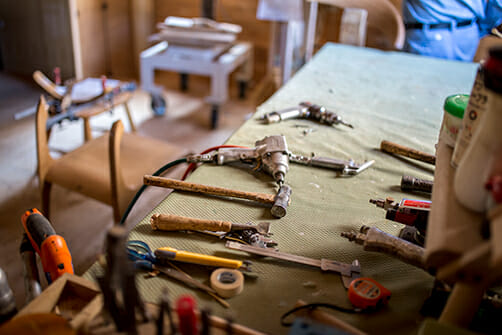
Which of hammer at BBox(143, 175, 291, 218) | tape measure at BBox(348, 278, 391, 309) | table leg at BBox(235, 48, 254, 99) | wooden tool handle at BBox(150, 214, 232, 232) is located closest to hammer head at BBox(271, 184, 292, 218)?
hammer at BBox(143, 175, 291, 218)

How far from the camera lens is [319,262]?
2.71 feet

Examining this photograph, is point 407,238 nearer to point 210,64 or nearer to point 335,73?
point 335,73

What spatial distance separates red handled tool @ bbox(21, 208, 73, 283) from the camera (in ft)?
2.78

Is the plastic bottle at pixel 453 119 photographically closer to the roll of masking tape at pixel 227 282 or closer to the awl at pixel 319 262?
the awl at pixel 319 262

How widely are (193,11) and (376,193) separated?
3.66m

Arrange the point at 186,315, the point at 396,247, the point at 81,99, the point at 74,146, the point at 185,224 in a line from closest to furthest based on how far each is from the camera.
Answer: the point at 186,315
the point at 396,247
the point at 185,224
the point at 81,99
the point at 74,146

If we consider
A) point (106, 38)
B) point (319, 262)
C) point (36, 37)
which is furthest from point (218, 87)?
point (319, 262)

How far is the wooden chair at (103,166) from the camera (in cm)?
164

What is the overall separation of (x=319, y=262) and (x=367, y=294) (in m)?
0.12

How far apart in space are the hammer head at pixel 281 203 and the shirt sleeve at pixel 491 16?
2.14m

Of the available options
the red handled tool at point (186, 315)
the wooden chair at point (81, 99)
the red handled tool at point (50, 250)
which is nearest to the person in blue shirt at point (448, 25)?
the wooden chair at point (81, 99)

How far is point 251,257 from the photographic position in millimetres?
834

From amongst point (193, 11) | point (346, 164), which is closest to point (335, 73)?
point (346, 164)

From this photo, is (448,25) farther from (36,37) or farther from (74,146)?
(36,37)
